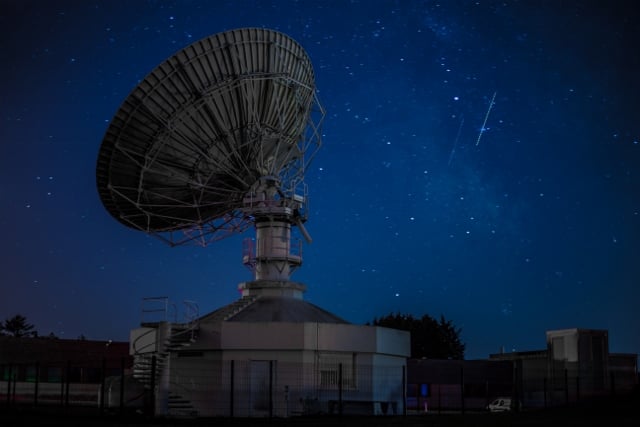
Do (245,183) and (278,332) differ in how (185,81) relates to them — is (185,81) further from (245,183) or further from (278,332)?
(278,332)

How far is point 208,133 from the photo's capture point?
35.8 meters

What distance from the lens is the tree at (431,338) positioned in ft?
280

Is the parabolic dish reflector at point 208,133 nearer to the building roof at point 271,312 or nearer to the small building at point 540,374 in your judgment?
the building roof at point 271,312

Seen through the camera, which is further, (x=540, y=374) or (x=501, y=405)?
(x=540, y=374)

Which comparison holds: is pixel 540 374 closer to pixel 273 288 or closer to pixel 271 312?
pixel 273 288

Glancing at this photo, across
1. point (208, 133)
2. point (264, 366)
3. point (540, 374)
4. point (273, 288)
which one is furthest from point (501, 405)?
point (208, 133)

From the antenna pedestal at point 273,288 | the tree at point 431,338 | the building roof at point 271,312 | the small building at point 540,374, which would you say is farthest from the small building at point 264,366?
the tree at point 431,338

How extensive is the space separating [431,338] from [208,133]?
5544cm

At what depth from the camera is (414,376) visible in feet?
183

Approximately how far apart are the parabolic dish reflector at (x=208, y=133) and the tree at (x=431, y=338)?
162 ft

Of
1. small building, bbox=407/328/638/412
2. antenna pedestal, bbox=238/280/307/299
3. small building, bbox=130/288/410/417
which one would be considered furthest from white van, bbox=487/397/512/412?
antenna pedestal, bbox=238/280/307/299

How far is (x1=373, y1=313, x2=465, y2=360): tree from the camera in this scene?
85.2 m

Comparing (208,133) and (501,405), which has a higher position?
(208,133)

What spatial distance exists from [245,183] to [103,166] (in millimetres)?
6687
